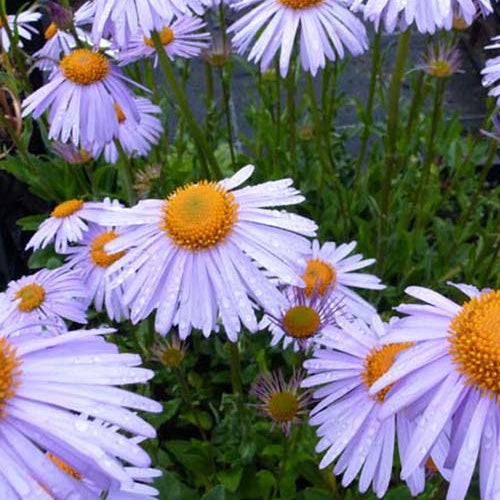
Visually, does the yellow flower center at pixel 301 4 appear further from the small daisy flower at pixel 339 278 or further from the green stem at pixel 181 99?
the small daisy flower at pixel 339 278

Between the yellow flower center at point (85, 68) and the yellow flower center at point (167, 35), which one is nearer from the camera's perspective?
the yellow flower center at point (85, 68)

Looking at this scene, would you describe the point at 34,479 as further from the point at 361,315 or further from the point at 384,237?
the point at 384,237

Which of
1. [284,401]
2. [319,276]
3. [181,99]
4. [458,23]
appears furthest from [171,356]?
[458,23]

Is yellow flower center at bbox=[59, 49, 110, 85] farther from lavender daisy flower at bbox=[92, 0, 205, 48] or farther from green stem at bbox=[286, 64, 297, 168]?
green stem at bbox=[286, 64, 297, 168]

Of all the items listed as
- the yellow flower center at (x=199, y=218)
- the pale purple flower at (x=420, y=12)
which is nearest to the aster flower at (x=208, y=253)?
the yellow flower center at (x=199, y=218)

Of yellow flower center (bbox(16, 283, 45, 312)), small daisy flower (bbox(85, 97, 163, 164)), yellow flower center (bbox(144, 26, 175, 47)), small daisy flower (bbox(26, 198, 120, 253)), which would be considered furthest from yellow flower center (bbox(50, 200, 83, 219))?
yellow flower center (bbox(144, 26, 175, 47))

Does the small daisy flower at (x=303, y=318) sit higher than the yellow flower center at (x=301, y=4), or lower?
lower
